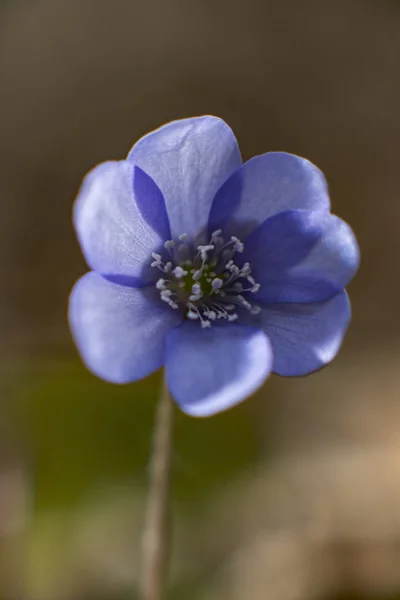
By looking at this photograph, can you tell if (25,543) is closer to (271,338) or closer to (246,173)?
(271,338)

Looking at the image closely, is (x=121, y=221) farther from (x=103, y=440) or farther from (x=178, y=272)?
(x=103, y=440)

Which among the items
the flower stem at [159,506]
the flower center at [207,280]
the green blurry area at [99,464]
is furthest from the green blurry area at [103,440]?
the flower center at [207,280]

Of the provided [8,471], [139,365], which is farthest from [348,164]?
[139,365]

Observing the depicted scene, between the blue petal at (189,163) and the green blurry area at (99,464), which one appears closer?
the blue petal at (189,163)

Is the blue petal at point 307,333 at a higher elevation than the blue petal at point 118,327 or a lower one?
lower

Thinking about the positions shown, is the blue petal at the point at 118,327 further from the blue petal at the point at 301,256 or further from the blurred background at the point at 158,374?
the blurred background at the point at 158,374

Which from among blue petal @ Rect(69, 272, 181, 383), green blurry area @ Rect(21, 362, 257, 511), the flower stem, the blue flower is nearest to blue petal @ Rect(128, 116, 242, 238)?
the blue flower

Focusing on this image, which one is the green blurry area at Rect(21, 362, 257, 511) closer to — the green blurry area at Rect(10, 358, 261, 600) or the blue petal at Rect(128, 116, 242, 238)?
the green blurry area at Rect(10, 358, 261, 600)
